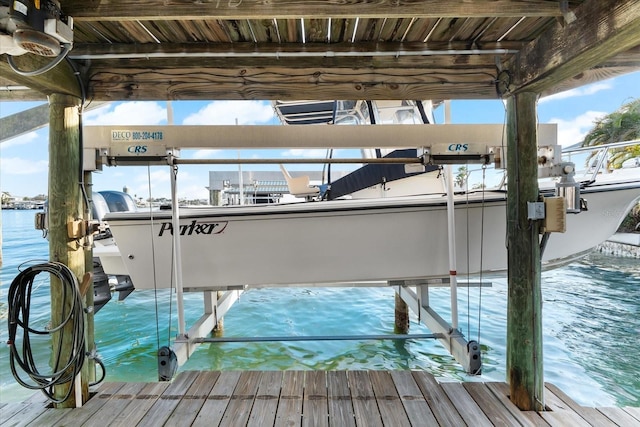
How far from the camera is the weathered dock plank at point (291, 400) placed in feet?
6.77

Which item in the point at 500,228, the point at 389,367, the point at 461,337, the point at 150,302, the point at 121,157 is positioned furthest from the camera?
the point at 150,302

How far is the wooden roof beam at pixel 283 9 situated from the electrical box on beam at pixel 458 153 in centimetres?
102

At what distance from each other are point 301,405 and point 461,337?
1581 mm

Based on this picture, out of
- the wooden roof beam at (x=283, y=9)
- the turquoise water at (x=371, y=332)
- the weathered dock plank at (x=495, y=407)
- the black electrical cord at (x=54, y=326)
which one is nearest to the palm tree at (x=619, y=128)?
the turquoise water at (x=371, y=332)

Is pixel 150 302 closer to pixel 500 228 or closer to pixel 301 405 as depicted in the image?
pixel 301 405

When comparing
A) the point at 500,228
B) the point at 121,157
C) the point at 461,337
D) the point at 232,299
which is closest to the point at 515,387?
the point at 461,337

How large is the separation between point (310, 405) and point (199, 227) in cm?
192

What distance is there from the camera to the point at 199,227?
11.0 ft

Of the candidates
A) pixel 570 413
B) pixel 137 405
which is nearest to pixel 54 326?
pixel 137 405

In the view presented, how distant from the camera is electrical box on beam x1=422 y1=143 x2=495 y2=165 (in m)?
2.52

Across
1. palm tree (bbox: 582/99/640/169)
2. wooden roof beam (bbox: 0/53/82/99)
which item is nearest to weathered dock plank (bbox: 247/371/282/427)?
wooden roof beam (bbox: 0/53/82/99)

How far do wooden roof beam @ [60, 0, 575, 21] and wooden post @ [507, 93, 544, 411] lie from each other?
78 centimetres

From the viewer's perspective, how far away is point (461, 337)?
9.89 feet

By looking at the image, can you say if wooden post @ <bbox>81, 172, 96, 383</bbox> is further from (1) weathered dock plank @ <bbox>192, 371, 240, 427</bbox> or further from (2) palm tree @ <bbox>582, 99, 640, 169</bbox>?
(2) palm tree @ <bbox>582, 99, 640, 169</bbox>
